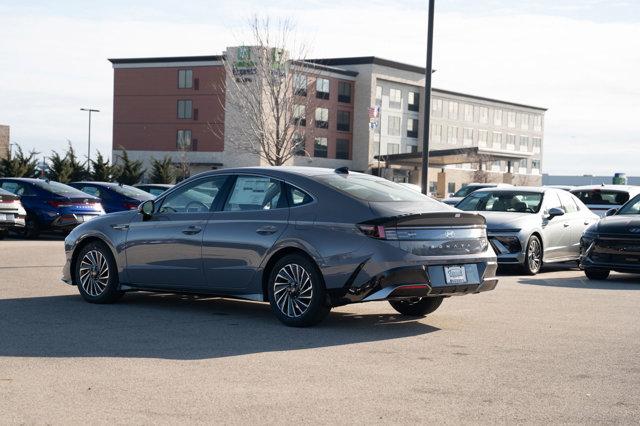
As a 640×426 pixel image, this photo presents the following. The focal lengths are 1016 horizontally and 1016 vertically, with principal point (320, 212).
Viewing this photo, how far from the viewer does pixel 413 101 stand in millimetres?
99938

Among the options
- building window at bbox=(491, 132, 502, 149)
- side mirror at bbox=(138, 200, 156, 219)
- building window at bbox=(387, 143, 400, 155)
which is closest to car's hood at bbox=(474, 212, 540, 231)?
side mirror at bbox=(138, 200, 156, 219)

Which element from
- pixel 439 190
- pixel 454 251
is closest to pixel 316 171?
pixel 454 251

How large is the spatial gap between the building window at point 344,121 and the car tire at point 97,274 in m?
80.9

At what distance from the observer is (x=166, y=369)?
7496mm

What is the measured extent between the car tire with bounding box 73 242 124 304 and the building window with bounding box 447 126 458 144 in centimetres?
9731

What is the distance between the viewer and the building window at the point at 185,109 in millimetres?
86000

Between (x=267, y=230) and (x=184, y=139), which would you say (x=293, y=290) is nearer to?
(x=267, y=230)

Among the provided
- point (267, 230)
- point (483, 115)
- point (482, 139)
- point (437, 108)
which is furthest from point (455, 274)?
point (483, 115)

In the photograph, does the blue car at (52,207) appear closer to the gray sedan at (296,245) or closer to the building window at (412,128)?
the gray sedan at (296,245)

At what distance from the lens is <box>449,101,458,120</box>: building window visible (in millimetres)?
107312

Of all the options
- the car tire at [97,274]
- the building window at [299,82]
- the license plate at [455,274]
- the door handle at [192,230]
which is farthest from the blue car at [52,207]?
the building window at [299,82]

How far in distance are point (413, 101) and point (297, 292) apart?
91.5 m

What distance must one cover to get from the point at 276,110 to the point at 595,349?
157 ft

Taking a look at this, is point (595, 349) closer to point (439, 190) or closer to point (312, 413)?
point (312, 413)
